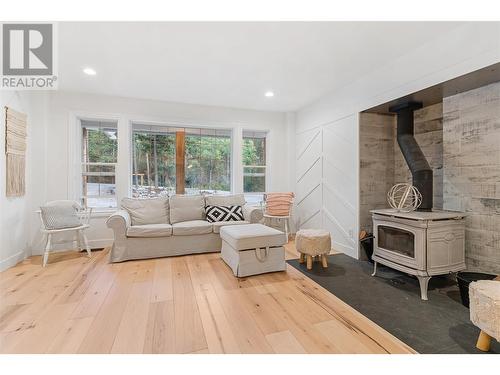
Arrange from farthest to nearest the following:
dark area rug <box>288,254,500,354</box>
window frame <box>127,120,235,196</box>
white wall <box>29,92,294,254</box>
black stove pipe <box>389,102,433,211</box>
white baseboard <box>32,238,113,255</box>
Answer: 1. window frame <box>127,120,235,196</box>
2. white wall <box>29,92,294,254</box>
3. white baseboard <box>32,238,113,255</box>
4. black stove pipe <box>389,102,433,211</box>
5. dark area rug <box>288,254,500,354</box>

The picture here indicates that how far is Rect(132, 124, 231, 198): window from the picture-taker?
14.6ft

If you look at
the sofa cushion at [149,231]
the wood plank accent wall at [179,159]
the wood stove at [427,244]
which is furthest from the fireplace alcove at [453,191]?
the wood plank accent wall at [179,159]

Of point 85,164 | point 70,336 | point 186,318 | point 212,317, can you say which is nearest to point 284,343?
point 212,317

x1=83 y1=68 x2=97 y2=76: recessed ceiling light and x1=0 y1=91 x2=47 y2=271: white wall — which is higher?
x1=83 y1=68 x2=97 y2=76: recessed ceiling light

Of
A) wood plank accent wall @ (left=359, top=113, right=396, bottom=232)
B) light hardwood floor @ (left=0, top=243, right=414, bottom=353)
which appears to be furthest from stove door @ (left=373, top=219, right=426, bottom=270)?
light hardwood floor @ (left=0, top=243, right=414, bottom=353)

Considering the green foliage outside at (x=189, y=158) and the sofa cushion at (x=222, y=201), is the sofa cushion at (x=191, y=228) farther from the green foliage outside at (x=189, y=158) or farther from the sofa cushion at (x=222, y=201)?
the green foliage outside at (x=189, y=158)

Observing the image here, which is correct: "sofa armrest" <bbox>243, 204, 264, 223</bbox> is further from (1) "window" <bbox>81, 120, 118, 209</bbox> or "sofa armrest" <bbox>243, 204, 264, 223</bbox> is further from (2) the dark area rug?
(1) "window" <bbox>81, 120, 118, 209</bbox>

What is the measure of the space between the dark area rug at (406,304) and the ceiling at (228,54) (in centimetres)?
246

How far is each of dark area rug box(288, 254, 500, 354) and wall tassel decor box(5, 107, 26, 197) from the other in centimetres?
371

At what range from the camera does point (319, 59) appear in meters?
2.79

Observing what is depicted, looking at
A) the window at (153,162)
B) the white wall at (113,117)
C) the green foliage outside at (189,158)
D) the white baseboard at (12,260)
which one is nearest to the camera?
the white baseboard at (12,260)

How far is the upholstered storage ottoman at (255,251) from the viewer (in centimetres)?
274
